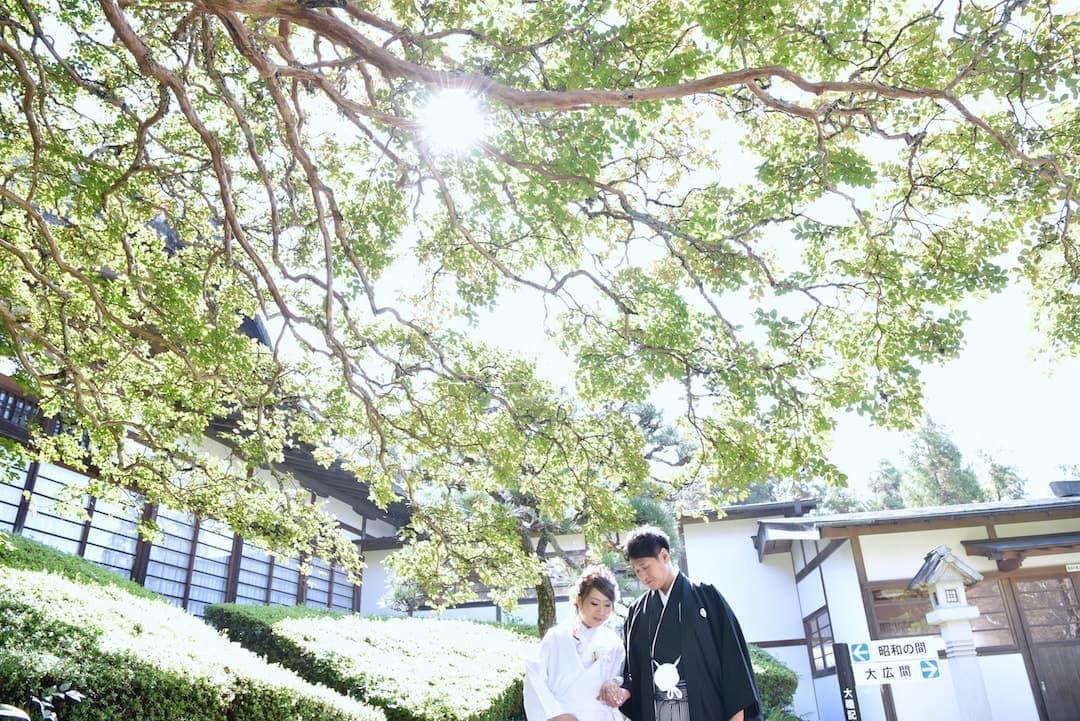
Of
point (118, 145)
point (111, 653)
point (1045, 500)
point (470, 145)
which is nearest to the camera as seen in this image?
point (111, 653)

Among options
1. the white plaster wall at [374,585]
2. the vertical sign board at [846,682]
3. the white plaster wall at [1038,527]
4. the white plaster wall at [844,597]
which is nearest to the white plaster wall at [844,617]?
the white plaster wall at [844,597]

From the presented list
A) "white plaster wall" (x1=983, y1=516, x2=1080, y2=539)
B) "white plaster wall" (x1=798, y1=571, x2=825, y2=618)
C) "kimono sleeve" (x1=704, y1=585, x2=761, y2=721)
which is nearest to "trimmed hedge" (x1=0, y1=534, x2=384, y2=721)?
"kimono sleeve" (x1=704, y1=585, x2=761, y2=721)

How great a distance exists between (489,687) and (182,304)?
6.12 metres

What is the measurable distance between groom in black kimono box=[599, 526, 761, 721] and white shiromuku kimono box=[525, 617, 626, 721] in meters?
0.08

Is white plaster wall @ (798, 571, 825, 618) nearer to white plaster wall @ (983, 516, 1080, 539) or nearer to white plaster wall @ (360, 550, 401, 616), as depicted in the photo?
white plaster wall @ (983, 516, 1080, 539)

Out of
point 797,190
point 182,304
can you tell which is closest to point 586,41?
point 797,190

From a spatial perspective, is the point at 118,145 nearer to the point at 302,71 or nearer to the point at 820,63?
the point at 302,71

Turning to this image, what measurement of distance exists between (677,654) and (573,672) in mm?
553

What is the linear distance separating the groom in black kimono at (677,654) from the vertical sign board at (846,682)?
320 centimetres

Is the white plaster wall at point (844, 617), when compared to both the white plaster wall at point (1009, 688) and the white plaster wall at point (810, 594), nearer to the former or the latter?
the white plaster wall at point (810, 594)

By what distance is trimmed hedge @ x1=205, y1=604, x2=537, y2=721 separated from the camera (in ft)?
25.8

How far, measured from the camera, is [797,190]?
560 cm

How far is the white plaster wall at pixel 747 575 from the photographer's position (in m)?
16.0

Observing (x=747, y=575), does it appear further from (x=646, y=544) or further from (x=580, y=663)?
(x=646, y=544)
